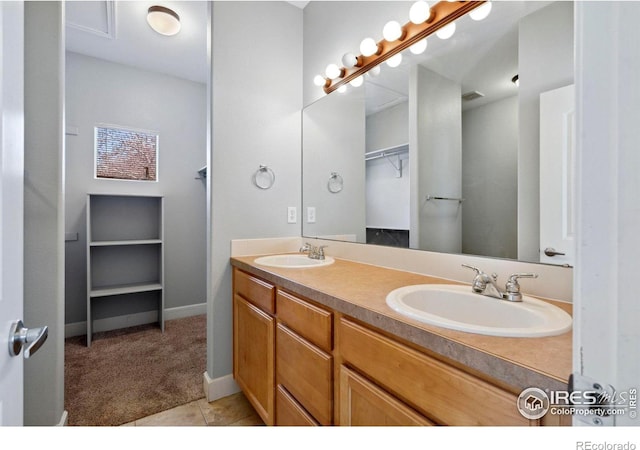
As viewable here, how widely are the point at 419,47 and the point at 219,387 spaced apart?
2.33 metres

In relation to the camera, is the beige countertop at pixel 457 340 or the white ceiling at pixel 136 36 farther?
the white ceiling at pixel 136 36

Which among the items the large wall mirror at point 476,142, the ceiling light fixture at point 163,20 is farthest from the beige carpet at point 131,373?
the ceiling light fixture at point 163,20

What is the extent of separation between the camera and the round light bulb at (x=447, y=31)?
1.28 metres

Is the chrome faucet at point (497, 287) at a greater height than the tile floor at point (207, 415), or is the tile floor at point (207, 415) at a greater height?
the chrome faucet at point (497, 287)

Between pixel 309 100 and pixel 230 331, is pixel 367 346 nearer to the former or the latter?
pixel 230 331

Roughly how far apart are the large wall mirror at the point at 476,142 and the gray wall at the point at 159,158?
2.23 metres

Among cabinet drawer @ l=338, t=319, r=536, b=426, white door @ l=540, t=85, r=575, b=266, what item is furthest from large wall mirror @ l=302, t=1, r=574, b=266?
cabinet drawer @ l=338, t=319, r=536, b=426

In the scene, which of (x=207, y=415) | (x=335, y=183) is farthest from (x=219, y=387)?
(x=335, y=183)

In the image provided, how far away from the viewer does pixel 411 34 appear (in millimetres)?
1427

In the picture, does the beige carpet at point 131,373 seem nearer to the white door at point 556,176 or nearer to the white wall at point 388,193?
the white wall at point 388,193

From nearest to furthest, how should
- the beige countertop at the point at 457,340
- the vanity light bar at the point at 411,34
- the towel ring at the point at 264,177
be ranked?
the beige countertop at the point at 457,340
the vanity light bar at the point at 411,34
the towel ring at the point at 264,177

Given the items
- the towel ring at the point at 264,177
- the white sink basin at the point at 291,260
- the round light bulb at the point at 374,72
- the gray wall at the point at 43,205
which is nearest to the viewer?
the gray wall at the point at 43,205

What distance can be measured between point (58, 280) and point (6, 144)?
4.02 ft
